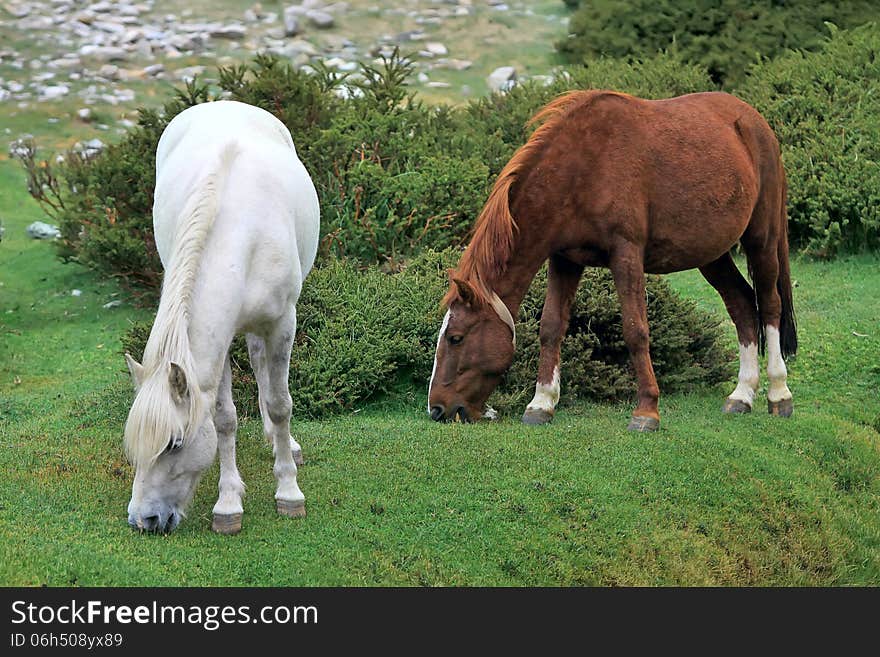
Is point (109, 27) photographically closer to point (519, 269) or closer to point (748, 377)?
point (519, 269)

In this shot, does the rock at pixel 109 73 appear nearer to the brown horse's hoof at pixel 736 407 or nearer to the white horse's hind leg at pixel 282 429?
the brown horse's hoof at pixel 736 407

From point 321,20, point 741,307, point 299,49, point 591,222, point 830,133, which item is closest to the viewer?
point 591,222

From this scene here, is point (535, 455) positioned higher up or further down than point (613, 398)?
higher up

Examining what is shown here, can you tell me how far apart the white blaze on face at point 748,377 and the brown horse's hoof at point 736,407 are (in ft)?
0.08

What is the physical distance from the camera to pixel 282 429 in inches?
222

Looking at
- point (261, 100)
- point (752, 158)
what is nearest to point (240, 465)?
point (752, 158)

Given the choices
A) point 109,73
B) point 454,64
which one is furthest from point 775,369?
point 109,73

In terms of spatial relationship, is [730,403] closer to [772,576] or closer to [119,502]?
[772,576]

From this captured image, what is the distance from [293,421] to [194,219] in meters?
2.92

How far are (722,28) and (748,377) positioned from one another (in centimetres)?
1046

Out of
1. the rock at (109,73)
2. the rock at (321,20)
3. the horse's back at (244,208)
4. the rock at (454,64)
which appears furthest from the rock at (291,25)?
the horse's back at (244,208)

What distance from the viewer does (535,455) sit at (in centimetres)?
666

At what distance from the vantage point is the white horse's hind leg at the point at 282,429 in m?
5.48

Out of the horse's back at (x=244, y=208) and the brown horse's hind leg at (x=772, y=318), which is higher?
the horse's back at (x=244, y=208)
